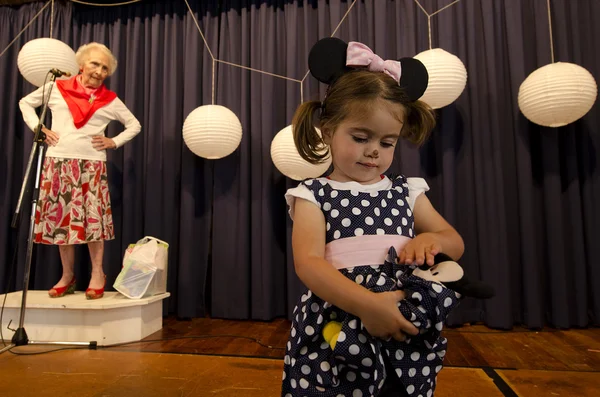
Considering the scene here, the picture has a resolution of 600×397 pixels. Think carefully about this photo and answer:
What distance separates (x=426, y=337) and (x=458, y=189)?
1.93 meters

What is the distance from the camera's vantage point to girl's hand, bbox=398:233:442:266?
0.69m

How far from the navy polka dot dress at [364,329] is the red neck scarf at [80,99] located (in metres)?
1.86

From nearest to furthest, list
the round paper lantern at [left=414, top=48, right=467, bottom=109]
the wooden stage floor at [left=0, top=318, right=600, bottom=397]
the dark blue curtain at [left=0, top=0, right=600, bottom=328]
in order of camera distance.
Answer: the wooden stage floor at [left=0, top=318, right=600, bottom=397], the round paper lantern at [left=414, top=48, right=467, bottom=109], the dark blue curtain at [left=0, top=0, right=600, bottom=328]

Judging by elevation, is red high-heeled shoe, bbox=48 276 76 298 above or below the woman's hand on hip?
below

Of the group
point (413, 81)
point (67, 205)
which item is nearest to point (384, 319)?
point (413, 81)

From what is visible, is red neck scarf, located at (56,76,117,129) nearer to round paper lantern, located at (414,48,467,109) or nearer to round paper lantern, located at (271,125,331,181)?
round paper lantern, located at (271,125,331,181)

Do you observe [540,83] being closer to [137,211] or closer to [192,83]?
[192,83]

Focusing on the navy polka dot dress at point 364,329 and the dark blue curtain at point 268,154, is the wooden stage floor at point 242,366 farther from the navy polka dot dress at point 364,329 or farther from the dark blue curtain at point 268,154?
the navy polka dot dress at point 364,329

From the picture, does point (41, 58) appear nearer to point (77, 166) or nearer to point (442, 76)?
point (77, 166)

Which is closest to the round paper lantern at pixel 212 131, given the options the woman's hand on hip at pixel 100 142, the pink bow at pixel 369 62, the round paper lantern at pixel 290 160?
the round paper lantern at pixel 290 160

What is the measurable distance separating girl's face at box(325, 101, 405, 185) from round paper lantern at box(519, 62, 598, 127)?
1.65 m

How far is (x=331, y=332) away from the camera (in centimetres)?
68

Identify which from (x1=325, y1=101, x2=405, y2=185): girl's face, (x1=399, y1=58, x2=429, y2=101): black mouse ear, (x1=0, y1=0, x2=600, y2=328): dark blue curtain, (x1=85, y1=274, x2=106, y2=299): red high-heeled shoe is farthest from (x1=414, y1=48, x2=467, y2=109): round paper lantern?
(x1=85, y1=274, x2=106, y2=299): red high-heeled shoe

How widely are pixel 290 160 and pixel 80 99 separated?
4.07 feet
